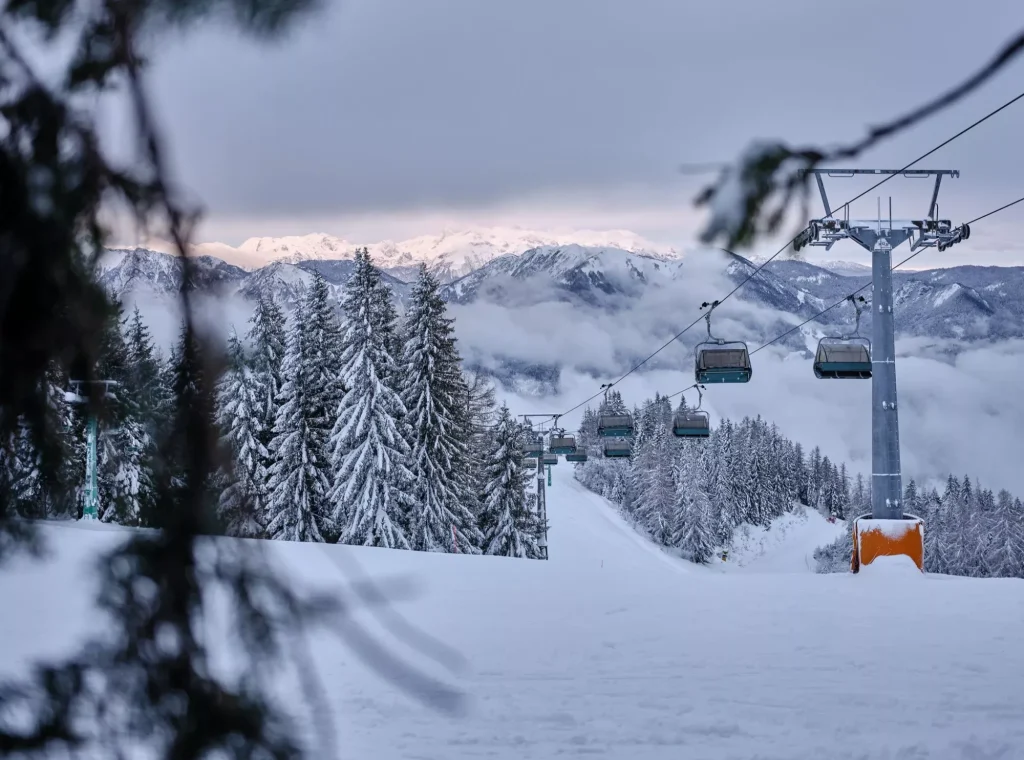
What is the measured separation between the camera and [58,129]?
1907 mm

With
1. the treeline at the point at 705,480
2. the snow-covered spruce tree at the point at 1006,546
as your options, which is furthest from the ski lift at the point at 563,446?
the snow-covered spruce tree at the point at 1006,546

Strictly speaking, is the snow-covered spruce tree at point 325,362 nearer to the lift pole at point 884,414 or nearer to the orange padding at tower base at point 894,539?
the lift pole at point 884,414

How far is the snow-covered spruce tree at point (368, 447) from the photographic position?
3281cm

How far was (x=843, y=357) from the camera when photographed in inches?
746

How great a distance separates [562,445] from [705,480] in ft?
241

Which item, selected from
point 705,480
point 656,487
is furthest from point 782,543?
point 656,487

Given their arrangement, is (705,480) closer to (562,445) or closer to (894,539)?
(562,445)

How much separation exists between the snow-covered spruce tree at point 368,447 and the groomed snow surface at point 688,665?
16780 millimetres

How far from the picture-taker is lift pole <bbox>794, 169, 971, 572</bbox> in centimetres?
1645

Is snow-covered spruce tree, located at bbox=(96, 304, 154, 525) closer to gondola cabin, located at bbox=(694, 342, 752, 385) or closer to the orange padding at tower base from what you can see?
the orange padding at tower base

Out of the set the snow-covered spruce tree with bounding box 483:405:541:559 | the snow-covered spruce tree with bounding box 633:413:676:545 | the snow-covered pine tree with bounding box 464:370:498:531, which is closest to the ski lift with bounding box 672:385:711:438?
the snow-covered pine tree with bounding box 464:370:498:531

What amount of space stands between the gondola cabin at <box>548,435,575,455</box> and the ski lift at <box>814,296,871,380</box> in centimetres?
1997

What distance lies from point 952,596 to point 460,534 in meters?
24.4

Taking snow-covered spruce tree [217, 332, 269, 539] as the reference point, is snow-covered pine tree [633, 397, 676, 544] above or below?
below
